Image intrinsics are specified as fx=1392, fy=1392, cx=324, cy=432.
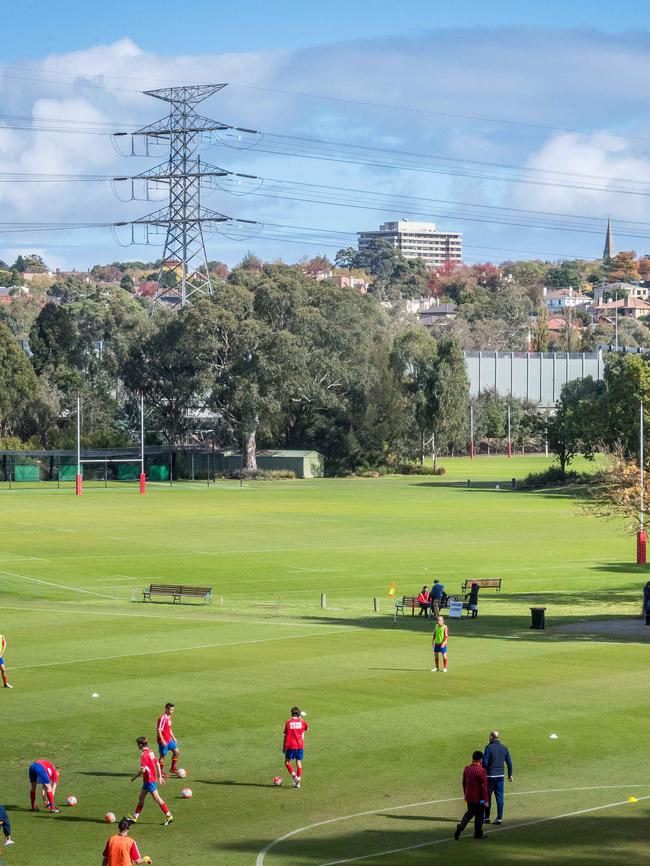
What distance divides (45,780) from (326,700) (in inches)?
438

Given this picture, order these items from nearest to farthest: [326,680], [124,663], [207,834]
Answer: [207,834]
[326,680]
[124,663]

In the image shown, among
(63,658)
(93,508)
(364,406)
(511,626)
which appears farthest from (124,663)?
(364,406)

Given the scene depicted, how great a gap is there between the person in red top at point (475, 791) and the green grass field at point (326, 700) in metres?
0.50

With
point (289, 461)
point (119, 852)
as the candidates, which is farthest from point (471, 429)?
point (119, 852)

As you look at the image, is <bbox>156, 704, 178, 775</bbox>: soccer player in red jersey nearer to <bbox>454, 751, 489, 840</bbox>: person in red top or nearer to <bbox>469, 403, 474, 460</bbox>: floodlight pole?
<bbox>454, 751, 489, 840</bbox>: person in red top

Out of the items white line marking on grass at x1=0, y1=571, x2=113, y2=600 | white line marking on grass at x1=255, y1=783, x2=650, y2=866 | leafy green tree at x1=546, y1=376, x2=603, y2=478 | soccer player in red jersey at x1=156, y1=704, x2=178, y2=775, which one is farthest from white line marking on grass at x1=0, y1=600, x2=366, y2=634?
leafy green tree at x1=546, y1=376, x2=603, y2=478

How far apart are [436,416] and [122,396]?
42048 millimetres

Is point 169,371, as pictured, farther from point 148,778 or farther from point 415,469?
point 148,778

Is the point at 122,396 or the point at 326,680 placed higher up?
the point at 122,396

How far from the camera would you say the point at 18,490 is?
139 metres

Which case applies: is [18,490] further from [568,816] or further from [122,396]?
[568,816]

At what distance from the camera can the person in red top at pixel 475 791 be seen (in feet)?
76.8

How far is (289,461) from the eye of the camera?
162 metres

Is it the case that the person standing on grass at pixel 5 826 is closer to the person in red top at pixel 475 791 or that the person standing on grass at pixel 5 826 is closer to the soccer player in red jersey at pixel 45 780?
the soccer player in red jersey at pixel 45 780
